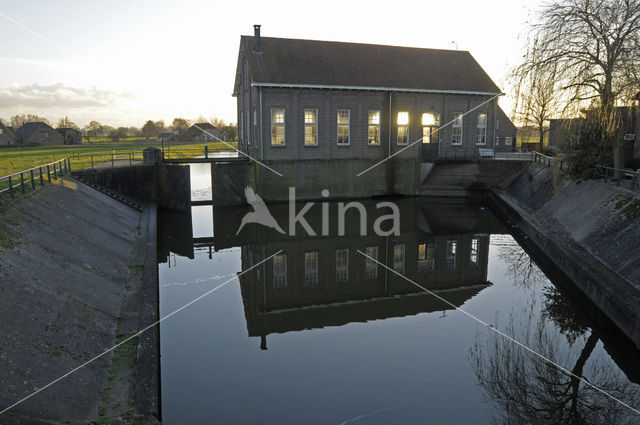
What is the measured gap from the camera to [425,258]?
15625mm

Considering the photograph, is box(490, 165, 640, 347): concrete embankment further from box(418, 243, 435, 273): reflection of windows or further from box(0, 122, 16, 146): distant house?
box(0, 122, 16, 146): distant house

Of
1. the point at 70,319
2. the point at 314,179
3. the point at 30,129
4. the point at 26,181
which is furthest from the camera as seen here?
the point at 30,129

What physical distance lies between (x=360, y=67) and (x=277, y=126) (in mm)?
7111

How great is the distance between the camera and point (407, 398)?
7.17 meters

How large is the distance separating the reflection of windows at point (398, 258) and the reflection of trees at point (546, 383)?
4.99 m

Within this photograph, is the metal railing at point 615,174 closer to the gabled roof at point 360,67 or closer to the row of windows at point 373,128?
the row of windows at point 373,128

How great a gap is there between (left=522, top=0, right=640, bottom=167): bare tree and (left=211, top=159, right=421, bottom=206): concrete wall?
13.4m

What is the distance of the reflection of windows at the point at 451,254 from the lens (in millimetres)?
14969

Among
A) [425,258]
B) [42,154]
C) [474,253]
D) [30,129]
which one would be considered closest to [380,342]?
[425,258]

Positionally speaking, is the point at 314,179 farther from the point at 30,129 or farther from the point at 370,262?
the point at 30,129

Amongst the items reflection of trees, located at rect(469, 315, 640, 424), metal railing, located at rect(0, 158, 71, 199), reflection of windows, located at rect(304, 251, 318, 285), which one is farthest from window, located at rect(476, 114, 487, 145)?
metal railing, located at rect(0, 158, 71, 199)

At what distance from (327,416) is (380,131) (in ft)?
75.4

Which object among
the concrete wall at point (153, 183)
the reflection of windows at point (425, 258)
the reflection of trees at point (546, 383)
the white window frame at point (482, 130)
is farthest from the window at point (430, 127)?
the reflection of trees at point (546, 383)

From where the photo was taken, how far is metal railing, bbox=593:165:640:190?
14328 mm
